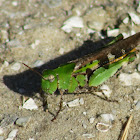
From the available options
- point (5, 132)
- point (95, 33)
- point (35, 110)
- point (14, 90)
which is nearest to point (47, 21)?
point (95, 33)

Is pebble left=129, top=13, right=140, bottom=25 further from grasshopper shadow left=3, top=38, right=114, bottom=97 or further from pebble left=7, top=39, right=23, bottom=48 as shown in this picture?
pebble left=7, top=39, right=23, bottom=48

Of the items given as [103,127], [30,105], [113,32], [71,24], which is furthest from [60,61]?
[103,127]

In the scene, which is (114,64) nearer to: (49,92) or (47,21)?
(49,92)

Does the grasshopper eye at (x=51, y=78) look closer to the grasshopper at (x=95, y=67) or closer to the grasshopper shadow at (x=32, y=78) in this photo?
the grasshopper at (x=95, y=67)

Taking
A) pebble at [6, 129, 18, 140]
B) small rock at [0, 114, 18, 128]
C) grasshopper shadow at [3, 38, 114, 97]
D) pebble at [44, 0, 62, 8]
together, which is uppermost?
pebble at [44, 0, 62, 8]

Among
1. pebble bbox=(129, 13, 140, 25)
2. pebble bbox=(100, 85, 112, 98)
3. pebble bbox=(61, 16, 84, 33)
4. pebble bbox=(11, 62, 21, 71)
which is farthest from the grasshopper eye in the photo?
pebble bbox=(129, 13, 140, 25)

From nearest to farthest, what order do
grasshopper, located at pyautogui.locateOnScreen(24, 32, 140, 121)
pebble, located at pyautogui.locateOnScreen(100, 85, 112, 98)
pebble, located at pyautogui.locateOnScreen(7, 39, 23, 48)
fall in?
grasshopper, located at pyautogui.locateOnScreen(24, 32, 140, 121)
pebble, located at pyautogui.locateOnScreen(100, 85, 112, 98)
pebble, located at pyautogui.locateOnScreen(7, 39, 23, 48)
